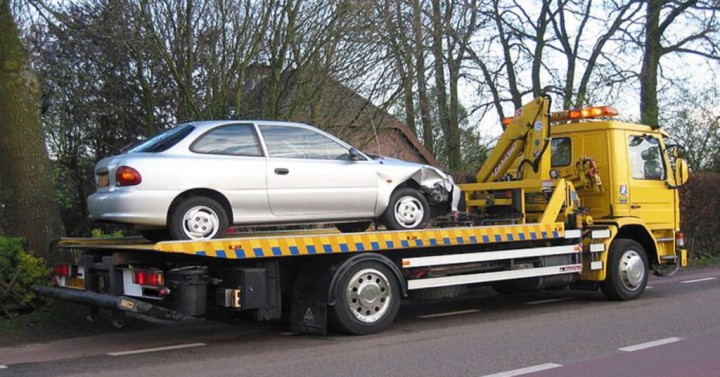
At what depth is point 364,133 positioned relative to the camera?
45.5 ft

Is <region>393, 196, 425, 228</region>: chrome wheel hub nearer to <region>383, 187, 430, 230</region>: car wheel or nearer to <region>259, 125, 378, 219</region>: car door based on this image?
<region>383, 187, 430, 230</region>: car wheel

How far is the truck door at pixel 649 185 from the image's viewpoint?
436 inches

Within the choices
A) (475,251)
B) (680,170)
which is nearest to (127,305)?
(475,251)

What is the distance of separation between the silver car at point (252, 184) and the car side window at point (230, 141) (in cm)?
1

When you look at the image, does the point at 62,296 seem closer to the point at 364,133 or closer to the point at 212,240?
the point at 212,240

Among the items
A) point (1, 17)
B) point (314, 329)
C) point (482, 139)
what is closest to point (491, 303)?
point (314, 329)

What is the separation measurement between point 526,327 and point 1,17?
26.8 ft

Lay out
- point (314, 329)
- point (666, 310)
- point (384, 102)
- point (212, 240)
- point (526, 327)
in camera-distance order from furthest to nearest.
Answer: point (384, 102) → point (666, 310) → point (526, 327) → point (314, 329) → point (212, 240)

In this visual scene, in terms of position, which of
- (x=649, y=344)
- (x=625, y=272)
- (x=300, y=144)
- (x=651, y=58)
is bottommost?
(x=649, y=344)

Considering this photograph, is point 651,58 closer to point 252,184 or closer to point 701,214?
point 701,214

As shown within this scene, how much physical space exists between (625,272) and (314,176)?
5097 mm

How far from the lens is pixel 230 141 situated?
321 inches

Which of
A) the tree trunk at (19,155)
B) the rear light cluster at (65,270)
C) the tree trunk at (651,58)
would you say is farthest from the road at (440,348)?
the tree trunk at (651,58)

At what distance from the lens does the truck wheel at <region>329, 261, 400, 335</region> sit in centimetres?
806
